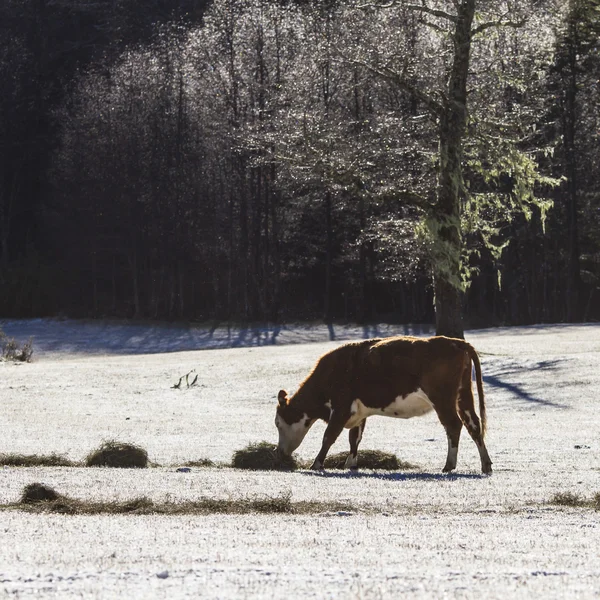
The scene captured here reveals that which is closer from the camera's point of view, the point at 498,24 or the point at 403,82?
the point at 498,24

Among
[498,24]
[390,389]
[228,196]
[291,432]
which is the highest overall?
[498,24]

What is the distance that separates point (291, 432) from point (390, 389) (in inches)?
55.7

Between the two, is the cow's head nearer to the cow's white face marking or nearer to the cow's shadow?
the cow's white face marking

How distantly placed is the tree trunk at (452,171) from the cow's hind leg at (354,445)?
16825 millimetres

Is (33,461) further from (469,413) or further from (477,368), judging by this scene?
(477,368)

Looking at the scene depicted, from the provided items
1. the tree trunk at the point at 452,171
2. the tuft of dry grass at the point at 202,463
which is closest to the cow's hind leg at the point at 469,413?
the tuft of dry grass at the point at 202,463

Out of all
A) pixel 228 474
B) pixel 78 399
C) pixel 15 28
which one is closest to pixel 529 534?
pixel 228 474

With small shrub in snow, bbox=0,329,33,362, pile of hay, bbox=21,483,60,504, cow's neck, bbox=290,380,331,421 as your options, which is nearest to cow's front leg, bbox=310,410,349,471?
cow's neck, bbox=290,380,331,421

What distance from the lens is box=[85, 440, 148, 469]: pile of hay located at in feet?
43.8

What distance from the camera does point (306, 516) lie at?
9023mm

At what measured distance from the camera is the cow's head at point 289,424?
13664mm

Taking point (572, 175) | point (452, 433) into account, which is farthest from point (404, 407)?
point (572, 175)

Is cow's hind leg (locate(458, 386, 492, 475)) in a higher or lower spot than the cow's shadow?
higher

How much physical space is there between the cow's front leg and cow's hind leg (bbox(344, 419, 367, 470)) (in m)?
0.18
